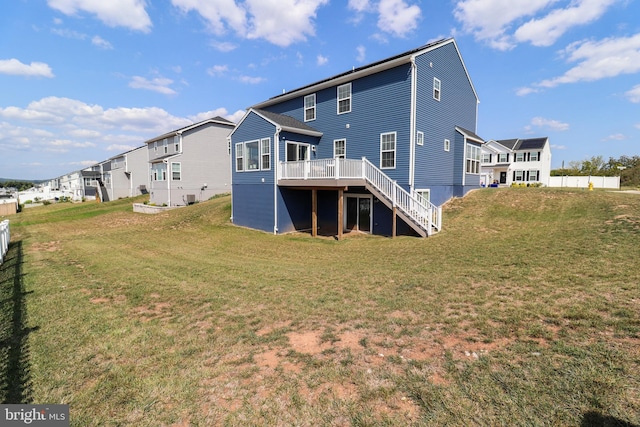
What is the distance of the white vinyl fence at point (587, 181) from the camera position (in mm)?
35281

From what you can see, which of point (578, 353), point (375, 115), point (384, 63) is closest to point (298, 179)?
point (375, 115)

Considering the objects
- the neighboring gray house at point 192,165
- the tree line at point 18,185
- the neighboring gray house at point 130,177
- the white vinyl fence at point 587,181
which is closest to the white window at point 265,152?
the neighboring gray house at point 192,165

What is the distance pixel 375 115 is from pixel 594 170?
186ft

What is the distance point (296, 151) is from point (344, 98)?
4207mm

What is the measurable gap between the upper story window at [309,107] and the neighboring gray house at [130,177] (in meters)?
28.4

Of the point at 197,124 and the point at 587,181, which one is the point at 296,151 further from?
the point at 587,181

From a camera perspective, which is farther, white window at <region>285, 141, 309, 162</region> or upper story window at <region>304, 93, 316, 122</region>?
upper story window at <region>304, 93, 316, 122</region>

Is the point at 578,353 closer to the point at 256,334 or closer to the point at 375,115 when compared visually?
the point at 256,334

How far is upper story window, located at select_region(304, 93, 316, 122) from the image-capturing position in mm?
18984

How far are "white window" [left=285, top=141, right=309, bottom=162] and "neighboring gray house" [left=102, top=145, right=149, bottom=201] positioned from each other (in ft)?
95.9

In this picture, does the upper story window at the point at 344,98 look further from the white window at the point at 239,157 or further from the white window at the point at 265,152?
the white window at the point at 239,157

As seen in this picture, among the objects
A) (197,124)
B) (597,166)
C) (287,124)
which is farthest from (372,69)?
(597,166)

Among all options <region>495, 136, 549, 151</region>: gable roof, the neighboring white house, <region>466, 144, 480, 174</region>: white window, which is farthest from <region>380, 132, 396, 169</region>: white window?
<region>495, 136, 549, 151</region>: gable roof

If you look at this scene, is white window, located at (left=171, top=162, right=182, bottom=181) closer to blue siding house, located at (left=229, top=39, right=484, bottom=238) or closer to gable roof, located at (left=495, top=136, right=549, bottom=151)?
blue siding house, located at (left=229, top=39, right=484, bottom=238)
